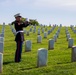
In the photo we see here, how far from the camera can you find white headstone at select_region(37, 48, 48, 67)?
49.6 feet

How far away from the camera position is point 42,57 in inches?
600

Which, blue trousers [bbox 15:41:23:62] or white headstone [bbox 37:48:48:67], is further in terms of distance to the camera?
blue trousers [bbox 15:41:23:62]

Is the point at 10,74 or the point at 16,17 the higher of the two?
the point at 16,17

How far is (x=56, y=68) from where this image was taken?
14.8m

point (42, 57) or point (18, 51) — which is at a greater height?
point (18, 51)

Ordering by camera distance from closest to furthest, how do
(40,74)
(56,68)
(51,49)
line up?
1. (40,74)
2. (56,68)
3. (51,49)

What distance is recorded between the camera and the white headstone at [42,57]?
1513 cm

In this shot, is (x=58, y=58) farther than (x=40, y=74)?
Yes

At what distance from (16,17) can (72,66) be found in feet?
12.3

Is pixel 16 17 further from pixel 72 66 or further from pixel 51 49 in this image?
pixel 51 49

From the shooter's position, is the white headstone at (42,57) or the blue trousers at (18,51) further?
the blue trousers at (18,51)

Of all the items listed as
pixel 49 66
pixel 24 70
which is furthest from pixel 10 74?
pixel 49 66

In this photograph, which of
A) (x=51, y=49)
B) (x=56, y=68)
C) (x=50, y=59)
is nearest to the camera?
(x=56, y=68)

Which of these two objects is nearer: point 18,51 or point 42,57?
point 42,57
